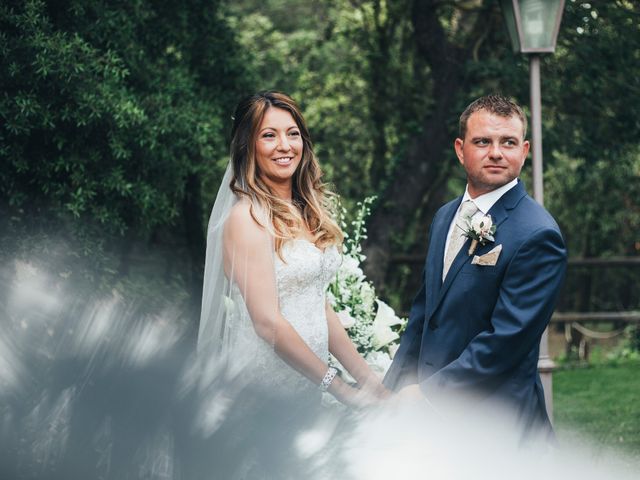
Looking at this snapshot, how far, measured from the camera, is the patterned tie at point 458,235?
2947 millimetres

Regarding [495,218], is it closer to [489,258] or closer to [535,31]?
[489,258]

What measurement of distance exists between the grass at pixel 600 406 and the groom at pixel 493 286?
144 inches

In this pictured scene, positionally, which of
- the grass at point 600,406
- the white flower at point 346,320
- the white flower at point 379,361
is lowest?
the grass at point 600,406

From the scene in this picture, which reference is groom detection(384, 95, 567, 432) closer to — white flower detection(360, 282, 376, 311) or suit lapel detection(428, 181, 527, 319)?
suit lapel detection(428, 181, 527, 319)

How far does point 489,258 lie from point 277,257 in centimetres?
77

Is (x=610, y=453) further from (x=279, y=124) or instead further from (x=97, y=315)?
(x=97, y=315)

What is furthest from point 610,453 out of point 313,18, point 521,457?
point 313,18

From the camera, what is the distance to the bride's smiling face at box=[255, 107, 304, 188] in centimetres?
311

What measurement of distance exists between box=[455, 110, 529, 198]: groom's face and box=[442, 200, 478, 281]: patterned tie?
12 cm

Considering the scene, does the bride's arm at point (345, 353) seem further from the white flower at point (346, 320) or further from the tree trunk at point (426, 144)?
the tree trunk at point (426, 144)

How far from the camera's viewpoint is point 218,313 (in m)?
3.15

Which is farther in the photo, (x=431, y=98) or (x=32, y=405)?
(x=431, y=98)

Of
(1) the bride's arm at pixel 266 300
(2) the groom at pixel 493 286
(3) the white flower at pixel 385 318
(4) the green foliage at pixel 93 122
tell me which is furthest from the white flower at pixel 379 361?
(4) the green foliage at pixel 93 122

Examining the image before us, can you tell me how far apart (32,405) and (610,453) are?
5578 millimetres
